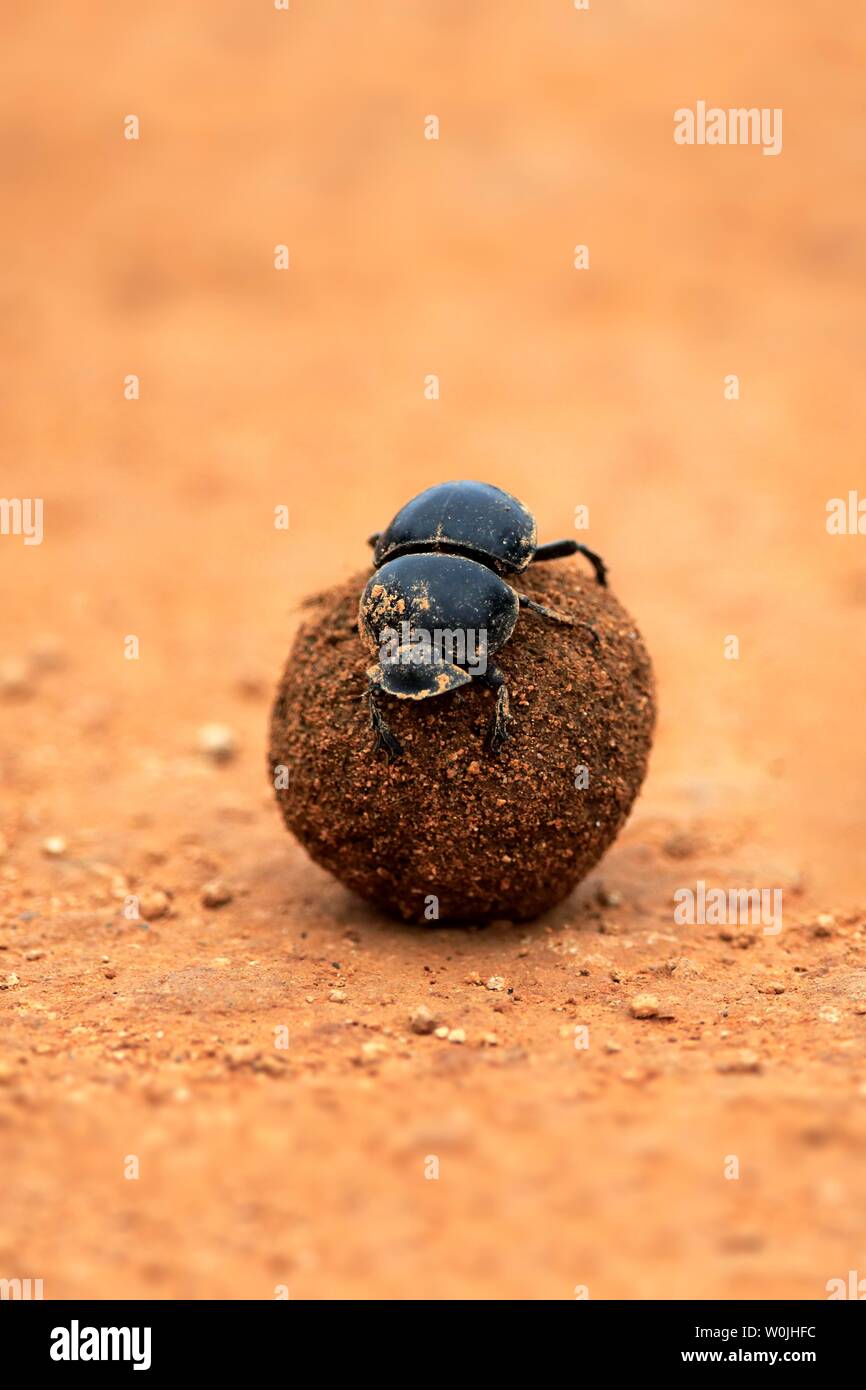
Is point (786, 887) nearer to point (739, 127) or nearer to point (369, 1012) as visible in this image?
point (369, 1012)

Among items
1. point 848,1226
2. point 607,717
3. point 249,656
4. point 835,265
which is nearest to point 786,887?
point 607,717

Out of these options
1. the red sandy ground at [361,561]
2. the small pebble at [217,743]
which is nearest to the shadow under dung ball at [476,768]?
the red sandy ground at [361,561]

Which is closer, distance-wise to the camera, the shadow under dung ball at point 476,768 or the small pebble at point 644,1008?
the small pebble at point 644,1008

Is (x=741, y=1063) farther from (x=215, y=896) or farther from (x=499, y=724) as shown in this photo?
(x=215, y=896)

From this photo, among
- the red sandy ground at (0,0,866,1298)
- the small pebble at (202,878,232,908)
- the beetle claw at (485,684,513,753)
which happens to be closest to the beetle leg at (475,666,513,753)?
the beetle claw at (485,684,513,753)

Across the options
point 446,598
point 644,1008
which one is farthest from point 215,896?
point 644,1008

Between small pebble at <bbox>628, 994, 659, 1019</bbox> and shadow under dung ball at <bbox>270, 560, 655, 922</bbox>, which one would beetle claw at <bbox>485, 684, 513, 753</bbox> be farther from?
small pebble at <bbox>628, 994, 659, 1019</bbox>

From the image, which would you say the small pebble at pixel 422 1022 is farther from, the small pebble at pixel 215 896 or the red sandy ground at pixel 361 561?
the small pebble at pixel 215 896
